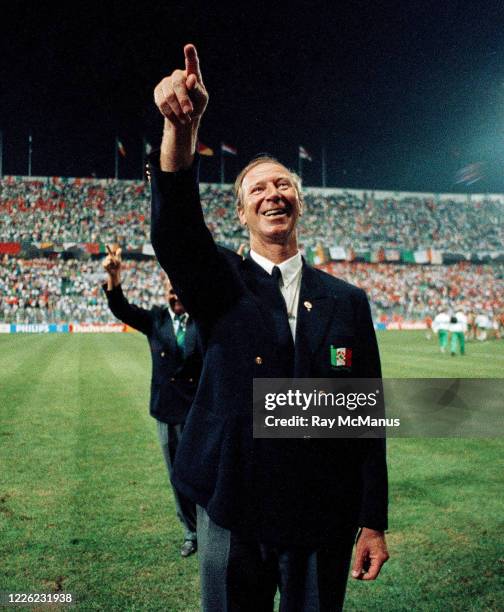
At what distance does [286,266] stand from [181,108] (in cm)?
72

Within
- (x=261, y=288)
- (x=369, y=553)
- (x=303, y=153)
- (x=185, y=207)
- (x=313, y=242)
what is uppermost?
(x=303, y=153)

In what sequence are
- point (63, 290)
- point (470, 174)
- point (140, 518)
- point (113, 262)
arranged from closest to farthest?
point (113, 262), point (140, 518), point (63, 290), point (470, 174)

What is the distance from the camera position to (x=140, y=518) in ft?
17.4

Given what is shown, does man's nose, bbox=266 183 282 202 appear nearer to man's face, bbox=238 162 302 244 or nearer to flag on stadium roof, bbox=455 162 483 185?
man's face, bbox=238 162 302 244

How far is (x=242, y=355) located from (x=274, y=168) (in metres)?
0.72

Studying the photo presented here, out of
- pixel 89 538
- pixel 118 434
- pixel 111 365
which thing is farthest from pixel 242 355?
pixel 111 365

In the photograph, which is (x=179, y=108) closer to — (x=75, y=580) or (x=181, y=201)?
(x=181, y=201)

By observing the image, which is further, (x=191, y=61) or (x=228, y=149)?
(x=228, y=149)

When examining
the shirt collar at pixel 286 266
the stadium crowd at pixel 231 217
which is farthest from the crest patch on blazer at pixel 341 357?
the stadium crowd at pixel 231 217

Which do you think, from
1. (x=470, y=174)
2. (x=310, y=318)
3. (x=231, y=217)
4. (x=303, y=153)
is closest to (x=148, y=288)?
(x=231, y=217)

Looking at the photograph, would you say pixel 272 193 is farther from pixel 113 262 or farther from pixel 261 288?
pixel 113 262

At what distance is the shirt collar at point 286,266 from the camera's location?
6.89 feet

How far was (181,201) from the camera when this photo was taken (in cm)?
178

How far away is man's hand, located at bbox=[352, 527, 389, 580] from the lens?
6.95ft
